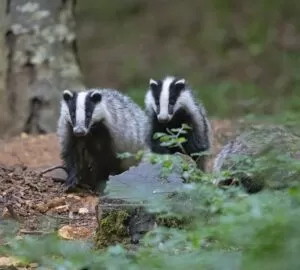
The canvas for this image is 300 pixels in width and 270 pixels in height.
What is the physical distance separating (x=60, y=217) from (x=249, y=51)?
11676 mm

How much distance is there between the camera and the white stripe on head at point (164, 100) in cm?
812

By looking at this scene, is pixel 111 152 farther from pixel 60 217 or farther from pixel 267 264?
pixel 267 264

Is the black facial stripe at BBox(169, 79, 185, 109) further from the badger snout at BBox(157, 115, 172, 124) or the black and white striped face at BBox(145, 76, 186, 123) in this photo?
the badger snout at BBox(157, 115, 172, 124)

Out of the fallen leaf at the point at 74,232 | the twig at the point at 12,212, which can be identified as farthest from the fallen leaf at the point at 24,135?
the fallen leaf at the point at 74,232

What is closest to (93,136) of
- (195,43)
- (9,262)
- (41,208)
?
(41,208)

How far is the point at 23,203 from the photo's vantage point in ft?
22.4

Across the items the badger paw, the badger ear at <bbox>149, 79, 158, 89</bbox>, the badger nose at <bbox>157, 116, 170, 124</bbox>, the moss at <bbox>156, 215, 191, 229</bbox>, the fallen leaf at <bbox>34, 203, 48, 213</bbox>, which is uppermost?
the badger ear at <bbox>149, 79, 158, 89</bbox>

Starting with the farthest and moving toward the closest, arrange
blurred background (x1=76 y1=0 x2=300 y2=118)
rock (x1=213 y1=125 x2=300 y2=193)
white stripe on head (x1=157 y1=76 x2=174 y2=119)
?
blurred background (x1=76 y1=0 x2=300 y2=118) → white stripe on head (x1=157 y1=76 x2=174 y2=119) → rock (x1=213 y1=125 x2=300 y2=193)

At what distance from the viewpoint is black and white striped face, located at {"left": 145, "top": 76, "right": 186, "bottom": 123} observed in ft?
26.9

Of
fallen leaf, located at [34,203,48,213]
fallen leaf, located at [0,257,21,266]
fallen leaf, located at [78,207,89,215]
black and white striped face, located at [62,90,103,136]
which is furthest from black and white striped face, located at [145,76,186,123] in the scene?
fallen leaf, located at [0,257,21,266]

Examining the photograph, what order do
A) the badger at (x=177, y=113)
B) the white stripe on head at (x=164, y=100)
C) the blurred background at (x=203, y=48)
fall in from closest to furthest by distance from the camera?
the white stripe on head at (x=164, y=100), the badger at (x=177, y=113), the blurred background at (x=203, y=48)

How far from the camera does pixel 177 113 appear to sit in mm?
8367

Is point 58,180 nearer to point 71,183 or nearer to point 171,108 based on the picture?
point 71,183

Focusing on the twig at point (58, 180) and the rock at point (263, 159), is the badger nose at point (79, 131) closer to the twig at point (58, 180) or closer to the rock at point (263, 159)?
the twig at point (58, 180)
